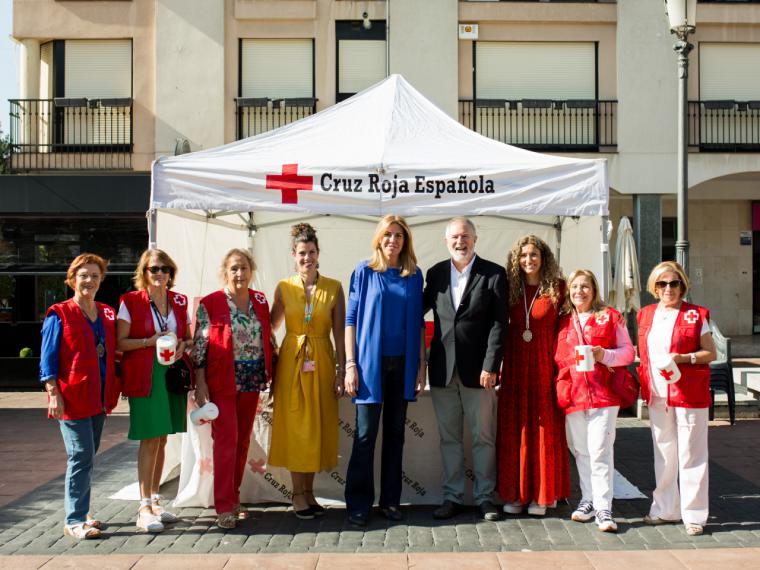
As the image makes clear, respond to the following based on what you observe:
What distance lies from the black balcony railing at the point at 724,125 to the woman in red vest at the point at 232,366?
1346cm

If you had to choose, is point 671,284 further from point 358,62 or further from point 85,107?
point 85,107

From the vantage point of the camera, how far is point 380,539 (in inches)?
202

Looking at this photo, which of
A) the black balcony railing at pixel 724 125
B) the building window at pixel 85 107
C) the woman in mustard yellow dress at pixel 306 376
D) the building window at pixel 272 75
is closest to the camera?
the woman in mustard yellow dress at pixel 306 376

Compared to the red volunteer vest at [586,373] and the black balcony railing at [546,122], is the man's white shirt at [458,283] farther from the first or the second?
the black balcony railing at [546,122]

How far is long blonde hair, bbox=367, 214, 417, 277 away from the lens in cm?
543

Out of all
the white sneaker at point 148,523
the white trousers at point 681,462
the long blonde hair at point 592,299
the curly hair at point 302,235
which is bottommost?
the white sneaker at point 148,523

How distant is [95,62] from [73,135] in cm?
150

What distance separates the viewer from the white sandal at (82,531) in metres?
5.15

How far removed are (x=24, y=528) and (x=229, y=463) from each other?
1.48 m

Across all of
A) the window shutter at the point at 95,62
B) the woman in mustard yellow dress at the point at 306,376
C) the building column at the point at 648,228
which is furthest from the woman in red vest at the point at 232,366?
the building column at the point at 648,228

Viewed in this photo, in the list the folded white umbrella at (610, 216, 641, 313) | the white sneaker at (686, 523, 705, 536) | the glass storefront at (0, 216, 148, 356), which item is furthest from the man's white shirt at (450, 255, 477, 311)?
the glass storefront at (0, 216, 148, 356)

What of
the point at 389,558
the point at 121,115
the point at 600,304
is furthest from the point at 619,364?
the point at 121,115

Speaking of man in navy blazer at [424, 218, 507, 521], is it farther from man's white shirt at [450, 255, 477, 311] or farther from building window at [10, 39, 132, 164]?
building window at [10, 39, 132, 164]

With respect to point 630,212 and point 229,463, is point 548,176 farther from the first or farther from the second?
point 630,212
